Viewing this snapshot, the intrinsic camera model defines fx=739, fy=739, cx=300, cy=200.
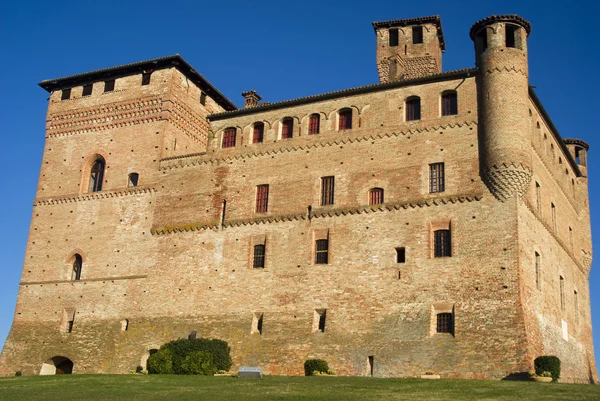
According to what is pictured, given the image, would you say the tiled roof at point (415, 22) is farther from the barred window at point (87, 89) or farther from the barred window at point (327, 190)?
the barred window at point (87, 89)

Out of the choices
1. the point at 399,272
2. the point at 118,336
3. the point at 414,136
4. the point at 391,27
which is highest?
the point at 391,27

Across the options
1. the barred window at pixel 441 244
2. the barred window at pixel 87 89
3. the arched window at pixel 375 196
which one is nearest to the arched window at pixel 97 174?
the barred window at pixel 87 89

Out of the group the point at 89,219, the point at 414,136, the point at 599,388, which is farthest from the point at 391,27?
the point at 599,388

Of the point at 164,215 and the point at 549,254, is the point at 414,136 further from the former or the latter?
the point at 164,215

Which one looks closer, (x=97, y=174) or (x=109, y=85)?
(x=97, y=174)

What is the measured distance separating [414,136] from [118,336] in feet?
57.2

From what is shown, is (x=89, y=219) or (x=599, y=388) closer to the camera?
(x=599, y=388)

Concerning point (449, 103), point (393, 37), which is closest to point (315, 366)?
point (449, 103)

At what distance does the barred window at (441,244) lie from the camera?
30944 millimetres

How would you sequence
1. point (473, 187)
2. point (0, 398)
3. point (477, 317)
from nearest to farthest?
point (0, 398), point (477, 317), point (473, 187)

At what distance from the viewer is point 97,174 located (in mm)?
41188

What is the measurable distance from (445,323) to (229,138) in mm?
15197

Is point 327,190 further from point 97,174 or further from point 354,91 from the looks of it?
point 97,174

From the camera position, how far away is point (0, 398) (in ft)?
75.7
